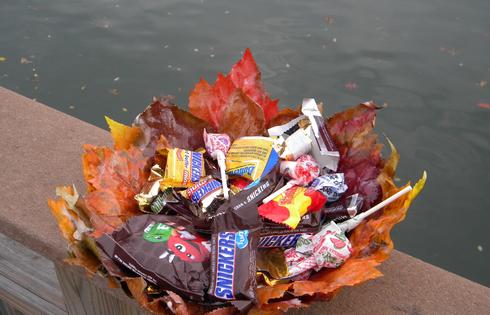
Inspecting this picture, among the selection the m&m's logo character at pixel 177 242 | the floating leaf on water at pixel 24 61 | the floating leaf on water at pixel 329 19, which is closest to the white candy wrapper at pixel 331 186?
the m&m's logo character at pixel 177 242

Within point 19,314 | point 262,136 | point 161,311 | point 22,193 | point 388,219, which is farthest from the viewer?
point 19,314

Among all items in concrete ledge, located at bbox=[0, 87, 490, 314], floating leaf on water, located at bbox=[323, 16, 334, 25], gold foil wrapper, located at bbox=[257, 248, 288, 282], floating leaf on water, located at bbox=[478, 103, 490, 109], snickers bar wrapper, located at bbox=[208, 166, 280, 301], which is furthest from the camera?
floating leaf on water, located at bbox=[323, 16, 334, 25]

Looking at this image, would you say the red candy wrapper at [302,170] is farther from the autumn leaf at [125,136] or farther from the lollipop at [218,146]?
the autumn leaf at [125,136]

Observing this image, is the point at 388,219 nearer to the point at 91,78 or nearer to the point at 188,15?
the point at 91,78

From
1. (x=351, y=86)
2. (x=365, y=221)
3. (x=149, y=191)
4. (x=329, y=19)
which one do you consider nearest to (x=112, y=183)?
(x=149, y=191)

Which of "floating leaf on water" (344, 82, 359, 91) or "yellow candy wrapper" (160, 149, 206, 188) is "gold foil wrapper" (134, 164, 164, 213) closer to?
"yellow candy wrapper" (160, 149, 206, 188)

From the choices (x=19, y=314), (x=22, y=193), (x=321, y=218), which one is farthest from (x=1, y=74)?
(x=321, y=218)

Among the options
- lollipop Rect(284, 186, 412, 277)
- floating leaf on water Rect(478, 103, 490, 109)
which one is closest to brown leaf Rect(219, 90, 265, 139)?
lollipop Rect(284, 186, 412, 277)
